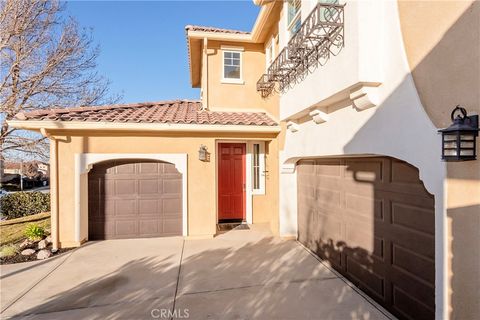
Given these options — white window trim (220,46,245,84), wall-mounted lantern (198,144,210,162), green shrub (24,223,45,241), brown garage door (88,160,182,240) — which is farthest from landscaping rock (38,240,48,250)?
white window trim (220,46,245,84)

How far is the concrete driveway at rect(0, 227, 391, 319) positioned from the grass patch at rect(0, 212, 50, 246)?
2.95m

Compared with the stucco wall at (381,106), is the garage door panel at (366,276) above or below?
below

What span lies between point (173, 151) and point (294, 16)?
478 cm

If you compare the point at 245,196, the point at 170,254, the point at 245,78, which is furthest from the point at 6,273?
A: the point at 245,78

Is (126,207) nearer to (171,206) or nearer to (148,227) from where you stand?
(148,227)

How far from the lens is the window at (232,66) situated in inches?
382

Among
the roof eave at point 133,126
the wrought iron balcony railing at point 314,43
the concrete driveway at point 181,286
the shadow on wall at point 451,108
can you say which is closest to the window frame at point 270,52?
the wrought iron balcony railing at point 314,43

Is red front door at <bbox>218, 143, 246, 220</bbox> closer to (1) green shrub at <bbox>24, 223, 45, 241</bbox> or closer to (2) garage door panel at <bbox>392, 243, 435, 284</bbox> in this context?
(1) green shrub at <bbox>24, 223, 45, 241</bbox>

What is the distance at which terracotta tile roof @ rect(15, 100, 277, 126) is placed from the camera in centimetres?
702

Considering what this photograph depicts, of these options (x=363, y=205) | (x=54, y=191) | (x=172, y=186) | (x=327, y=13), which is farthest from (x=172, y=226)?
(x=327, y=13)

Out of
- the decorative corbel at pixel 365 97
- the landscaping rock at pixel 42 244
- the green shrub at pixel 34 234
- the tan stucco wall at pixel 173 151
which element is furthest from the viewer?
the green shrub at pixel 34 234

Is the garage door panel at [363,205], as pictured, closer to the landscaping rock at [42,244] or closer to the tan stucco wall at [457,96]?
the tan stucco wall at [457,96]

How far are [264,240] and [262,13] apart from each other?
6.58 meters

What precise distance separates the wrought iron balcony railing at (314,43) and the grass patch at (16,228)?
9.17 metres
